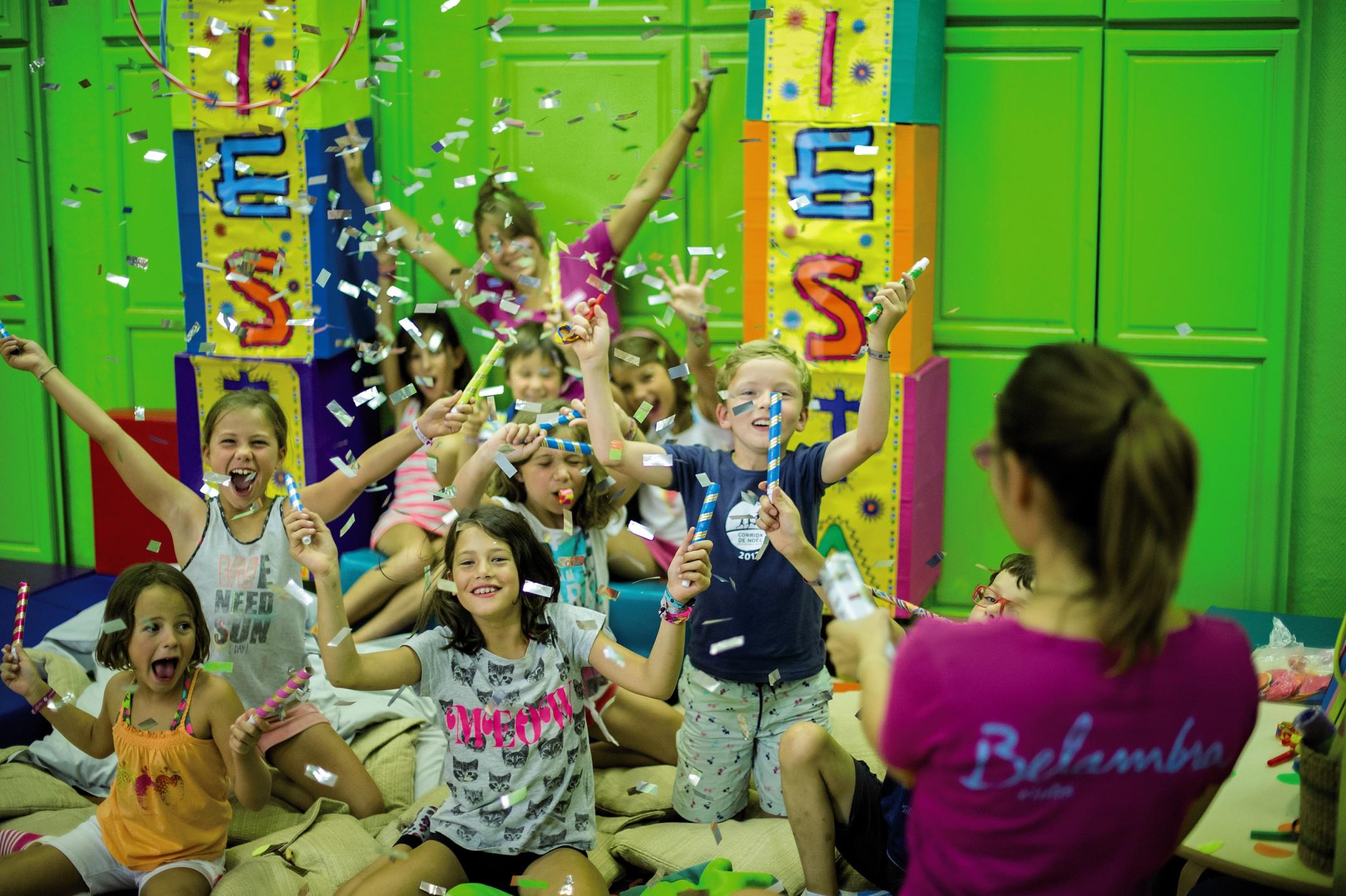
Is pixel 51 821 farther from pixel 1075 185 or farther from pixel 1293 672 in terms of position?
pixel 1075 185

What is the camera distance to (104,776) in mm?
3061

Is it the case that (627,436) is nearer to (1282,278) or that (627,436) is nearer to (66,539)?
(1282,278)

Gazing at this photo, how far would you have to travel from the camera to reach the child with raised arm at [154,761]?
2.46 metres

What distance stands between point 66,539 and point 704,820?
3.01 meters

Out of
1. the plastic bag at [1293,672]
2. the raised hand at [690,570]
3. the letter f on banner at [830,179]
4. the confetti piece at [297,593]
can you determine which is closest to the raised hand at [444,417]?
the confetti piece at [297,593]

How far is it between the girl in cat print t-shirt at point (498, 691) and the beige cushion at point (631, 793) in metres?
0.47

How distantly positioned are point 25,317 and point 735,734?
10.7 ft

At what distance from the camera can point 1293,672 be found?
305 cm

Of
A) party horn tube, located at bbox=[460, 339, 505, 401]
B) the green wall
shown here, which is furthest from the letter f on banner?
party horn tube, located at bbox=[460, 339, 505, 401]

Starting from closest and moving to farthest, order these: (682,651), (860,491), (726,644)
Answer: (682,651) → (726,644) → (860,491)

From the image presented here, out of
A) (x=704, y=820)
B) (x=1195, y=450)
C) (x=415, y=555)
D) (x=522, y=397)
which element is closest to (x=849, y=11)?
(x=522, y=397)

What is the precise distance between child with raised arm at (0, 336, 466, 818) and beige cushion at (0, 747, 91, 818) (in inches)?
18.7

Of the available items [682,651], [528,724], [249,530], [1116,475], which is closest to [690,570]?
[682,651]

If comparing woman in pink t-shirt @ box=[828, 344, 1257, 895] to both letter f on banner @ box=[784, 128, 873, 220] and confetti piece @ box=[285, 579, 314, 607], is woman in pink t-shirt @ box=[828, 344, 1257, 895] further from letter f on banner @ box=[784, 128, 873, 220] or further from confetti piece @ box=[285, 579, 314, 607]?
letter f on banner @ box=[784, 128, 873, 220]
